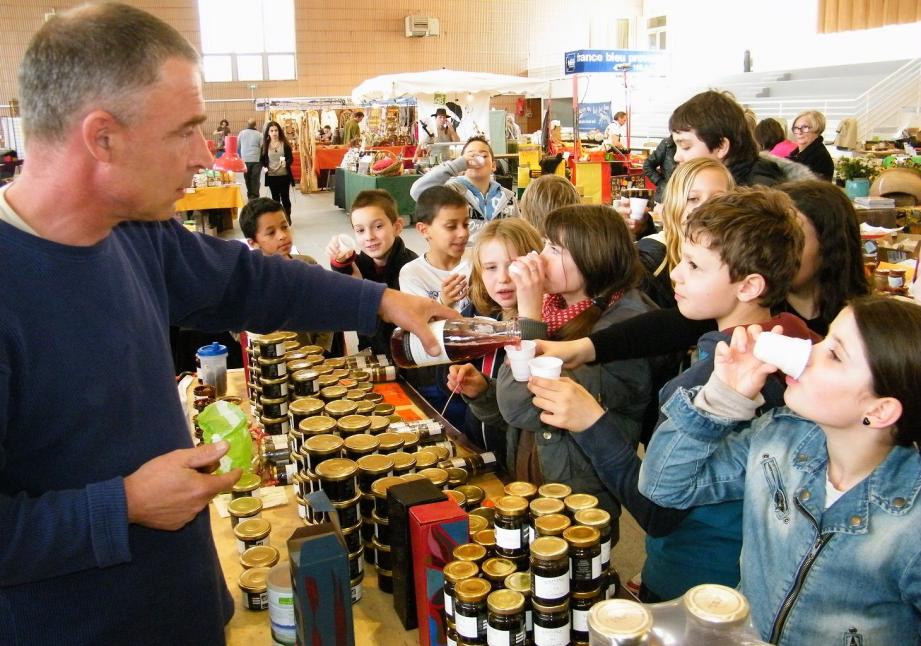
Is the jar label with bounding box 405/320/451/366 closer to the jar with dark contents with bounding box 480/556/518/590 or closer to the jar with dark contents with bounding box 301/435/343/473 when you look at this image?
the jar with dark contents with bounding box 301/435/343/473

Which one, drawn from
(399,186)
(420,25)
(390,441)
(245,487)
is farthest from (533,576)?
(420,25)

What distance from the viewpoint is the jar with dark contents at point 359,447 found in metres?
1.89

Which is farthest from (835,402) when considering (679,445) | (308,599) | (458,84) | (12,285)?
(458,84)

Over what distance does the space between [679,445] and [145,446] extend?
1.08 meters

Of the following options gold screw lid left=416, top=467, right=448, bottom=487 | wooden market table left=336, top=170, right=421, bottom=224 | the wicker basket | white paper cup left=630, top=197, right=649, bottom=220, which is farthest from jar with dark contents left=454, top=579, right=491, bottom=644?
the wicker basket

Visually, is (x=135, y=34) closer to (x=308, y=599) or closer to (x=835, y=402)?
(x=308, y=599)

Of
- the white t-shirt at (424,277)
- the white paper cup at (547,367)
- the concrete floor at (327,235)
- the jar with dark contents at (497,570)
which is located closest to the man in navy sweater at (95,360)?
the jar with dark contents at (497,570)

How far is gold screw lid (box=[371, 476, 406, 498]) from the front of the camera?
1716 millimetres

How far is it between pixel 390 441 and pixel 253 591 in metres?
0.49

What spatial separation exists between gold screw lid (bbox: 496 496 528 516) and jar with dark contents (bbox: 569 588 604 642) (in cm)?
18

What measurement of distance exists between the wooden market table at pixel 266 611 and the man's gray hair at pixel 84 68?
108 centimetres

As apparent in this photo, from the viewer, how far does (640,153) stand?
620 inches

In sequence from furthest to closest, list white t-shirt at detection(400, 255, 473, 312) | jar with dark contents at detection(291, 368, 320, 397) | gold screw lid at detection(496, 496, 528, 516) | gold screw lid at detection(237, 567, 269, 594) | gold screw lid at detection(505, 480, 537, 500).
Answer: white t-shirt at detection(400, 255, 473, 312) → jar with dark contents at detection(291, 368, 320, 397) → gold screw lid at detection(237, 567, 269, 594) → gold screw lid at detection(505, 480, 537, 500) → gold screw lid at detection(496, 496, 528, 516)

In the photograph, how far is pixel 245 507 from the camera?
6.54ft
